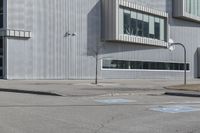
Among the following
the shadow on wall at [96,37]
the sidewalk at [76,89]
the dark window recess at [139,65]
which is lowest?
the sidewalk at [76,89]

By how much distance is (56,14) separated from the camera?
4797 centimetres

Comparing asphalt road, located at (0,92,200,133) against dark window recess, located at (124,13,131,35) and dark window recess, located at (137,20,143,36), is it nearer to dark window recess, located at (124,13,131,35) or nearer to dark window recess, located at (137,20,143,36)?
dark window recess, located at (124,13,131,35)

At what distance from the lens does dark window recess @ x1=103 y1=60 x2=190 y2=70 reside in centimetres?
5540

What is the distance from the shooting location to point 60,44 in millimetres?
48312

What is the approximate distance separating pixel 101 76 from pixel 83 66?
11.3ft

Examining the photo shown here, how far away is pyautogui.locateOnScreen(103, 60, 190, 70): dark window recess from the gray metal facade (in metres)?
0.65

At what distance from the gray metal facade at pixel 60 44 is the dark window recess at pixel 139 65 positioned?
2.12 feet

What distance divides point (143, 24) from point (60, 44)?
1607cm

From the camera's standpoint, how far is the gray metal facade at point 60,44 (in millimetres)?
44062

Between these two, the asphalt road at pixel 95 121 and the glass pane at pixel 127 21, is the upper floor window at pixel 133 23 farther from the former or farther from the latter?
the asphalt road at pixel 95 121

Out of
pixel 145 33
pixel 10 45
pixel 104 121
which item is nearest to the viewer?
pixel 104 121

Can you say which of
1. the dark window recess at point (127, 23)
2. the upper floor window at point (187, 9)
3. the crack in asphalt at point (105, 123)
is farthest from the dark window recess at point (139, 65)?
the crack in asphalt at point (105, 123)

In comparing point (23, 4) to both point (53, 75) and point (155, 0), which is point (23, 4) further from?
point (155, 0)

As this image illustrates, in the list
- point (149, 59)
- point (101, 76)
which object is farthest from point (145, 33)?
point (101, 76)
